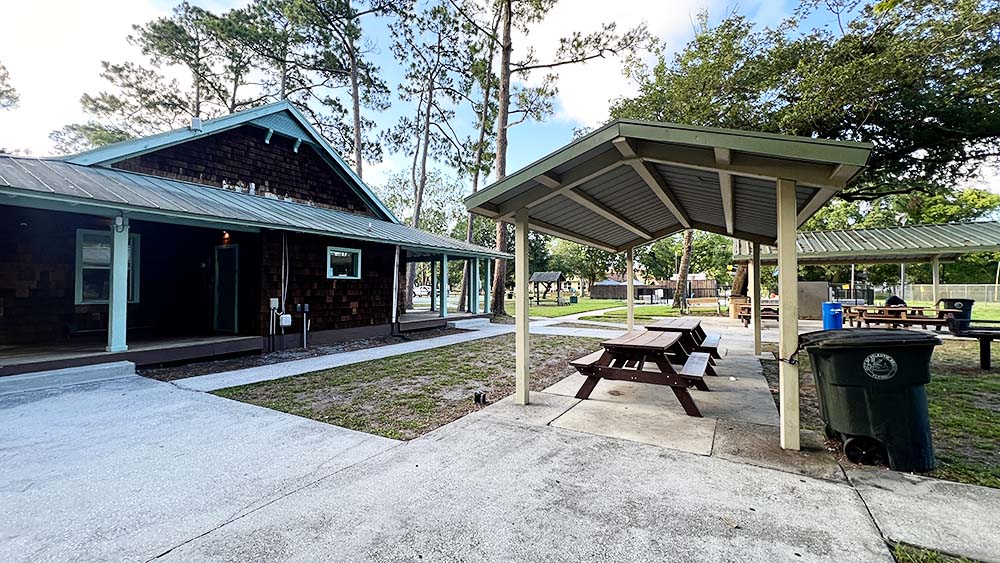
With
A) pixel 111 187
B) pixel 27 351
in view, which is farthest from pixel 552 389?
pixel 27 351

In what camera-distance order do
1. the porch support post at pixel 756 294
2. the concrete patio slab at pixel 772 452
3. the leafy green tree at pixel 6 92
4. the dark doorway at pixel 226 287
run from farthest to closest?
the leafy green tree at pixel 6 92 < the dark doorway at pixel 226 287 < the porch support post at pixel 756 294 < the concrete patio slab at pixel 772 452

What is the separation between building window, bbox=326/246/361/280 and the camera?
940 cm

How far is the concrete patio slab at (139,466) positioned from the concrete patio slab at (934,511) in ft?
11.2

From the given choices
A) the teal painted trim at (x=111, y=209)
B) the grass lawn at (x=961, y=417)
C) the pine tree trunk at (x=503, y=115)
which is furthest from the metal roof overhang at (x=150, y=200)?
the grass lawn at (x=961, y=417)

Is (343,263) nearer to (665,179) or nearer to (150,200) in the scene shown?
(150,200)

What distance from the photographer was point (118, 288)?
619 cm

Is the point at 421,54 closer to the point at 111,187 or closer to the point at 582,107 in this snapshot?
the point at 582,107

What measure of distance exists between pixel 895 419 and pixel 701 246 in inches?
1329

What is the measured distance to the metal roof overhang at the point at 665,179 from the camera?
304 centimetres

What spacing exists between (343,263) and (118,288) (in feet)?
13.8

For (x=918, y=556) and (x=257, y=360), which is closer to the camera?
(x=918, y=556)

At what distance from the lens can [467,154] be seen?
22234 millimetres

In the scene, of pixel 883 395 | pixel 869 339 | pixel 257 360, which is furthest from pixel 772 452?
pixel 257 360

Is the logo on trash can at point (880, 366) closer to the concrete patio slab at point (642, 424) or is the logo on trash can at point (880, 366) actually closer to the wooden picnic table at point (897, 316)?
the concrete patio slab at point (642, 424)
